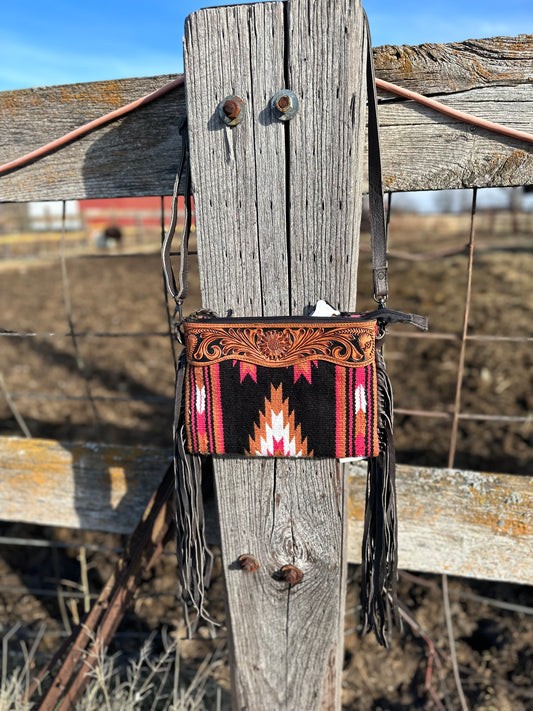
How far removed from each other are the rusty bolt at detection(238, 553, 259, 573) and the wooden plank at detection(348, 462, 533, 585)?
326 millimetres

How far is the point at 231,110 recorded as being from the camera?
3.03 ft

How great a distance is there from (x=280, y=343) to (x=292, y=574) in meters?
0.56

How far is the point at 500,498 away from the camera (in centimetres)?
128

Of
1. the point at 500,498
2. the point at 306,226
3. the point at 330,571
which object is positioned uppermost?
the point at 306,226

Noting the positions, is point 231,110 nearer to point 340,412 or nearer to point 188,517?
point 340,412

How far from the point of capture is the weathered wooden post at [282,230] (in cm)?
90

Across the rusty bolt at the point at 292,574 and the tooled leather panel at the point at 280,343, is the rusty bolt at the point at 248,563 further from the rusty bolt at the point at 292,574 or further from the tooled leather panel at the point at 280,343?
the tooled leather panel at the point at 280,343

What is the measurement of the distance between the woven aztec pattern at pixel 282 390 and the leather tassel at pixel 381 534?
51 mm

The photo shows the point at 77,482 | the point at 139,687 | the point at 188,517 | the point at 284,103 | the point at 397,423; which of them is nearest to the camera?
the point at 284,103

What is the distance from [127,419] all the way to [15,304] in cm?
447

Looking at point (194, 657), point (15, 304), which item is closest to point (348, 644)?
point (194, 657)

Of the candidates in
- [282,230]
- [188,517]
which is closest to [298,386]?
[282,230]

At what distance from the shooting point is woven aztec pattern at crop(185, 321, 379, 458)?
3.20 ft

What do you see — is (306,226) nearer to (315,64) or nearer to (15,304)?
(315,64)
